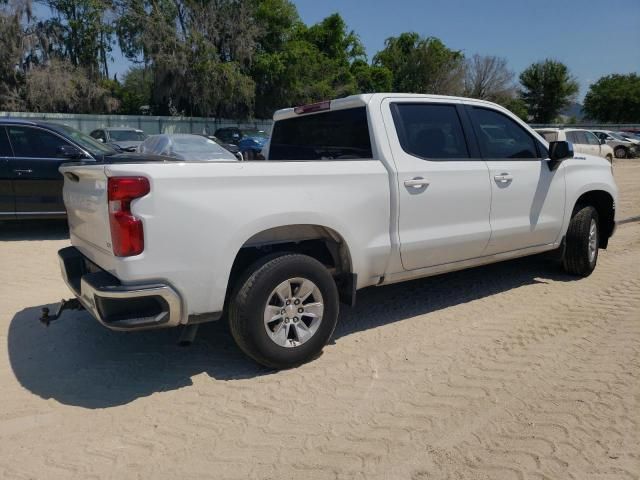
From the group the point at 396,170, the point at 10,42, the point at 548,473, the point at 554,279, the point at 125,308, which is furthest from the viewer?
the point at 10,42

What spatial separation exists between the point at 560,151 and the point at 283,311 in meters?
3.27

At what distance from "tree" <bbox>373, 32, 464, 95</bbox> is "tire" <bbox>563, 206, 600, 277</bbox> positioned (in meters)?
49.4

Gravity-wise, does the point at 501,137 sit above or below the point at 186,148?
above

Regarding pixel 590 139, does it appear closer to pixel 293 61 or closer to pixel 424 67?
pixel 293 61

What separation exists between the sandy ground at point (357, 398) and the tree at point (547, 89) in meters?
61.8

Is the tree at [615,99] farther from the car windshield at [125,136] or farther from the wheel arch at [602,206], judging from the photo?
the wheel arch at [602,206]

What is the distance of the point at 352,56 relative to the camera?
46.5m

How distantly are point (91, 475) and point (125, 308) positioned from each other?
3.02 ft

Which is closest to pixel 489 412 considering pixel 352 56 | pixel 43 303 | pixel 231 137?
pixel 43 303


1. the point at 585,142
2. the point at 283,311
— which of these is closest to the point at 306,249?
the point at 283,311

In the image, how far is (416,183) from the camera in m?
4.14

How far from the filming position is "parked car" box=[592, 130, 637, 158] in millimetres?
30688

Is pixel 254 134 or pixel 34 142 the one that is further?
pixel 254 134

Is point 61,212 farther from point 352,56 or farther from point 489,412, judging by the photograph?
point 352,56
